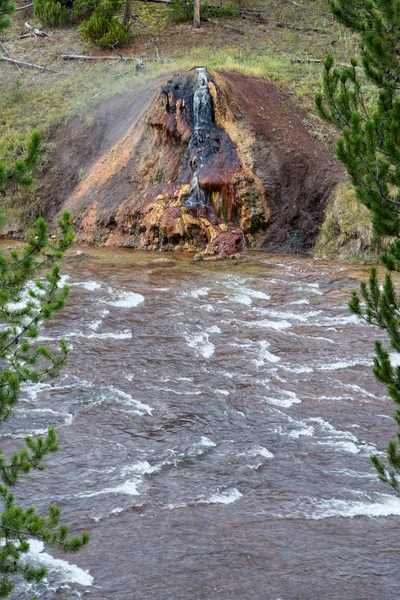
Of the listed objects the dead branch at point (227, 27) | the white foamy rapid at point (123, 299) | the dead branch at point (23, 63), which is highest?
the dead branch at point (227, 27)

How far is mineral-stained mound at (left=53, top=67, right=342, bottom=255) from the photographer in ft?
60.2

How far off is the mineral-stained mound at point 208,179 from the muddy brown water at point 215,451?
5.58 metres

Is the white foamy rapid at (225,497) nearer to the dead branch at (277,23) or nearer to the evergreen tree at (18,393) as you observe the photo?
the evergreen tree at (18,393)

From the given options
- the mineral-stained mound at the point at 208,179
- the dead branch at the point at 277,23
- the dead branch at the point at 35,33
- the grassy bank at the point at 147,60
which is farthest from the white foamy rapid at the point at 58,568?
the dead branch at the point at 35,33

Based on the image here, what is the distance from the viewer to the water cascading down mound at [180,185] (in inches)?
717

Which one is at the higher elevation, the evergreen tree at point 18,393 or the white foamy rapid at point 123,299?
the evergreen tree at point 18,393

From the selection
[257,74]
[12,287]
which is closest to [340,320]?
[12,287]

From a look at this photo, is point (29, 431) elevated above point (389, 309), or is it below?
below

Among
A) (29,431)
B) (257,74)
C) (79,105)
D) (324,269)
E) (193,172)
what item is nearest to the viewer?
(29,431)

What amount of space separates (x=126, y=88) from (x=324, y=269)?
12.3m

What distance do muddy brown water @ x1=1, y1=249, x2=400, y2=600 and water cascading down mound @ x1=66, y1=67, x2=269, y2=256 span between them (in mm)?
5405

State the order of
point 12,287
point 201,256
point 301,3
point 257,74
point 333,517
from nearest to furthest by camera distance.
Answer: point 12,287 < point 333,517 < point 201,256 < point 257,74 < point 301,3

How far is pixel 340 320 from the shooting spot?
12.0m

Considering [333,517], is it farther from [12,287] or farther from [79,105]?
[79,105]
